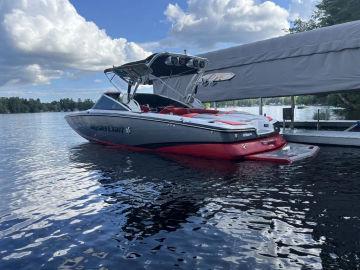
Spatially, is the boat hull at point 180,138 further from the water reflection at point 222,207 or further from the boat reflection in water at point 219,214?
the boat reflection in water at point 219,214

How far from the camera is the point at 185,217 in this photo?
555 cm

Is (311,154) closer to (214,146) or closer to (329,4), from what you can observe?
(214,146)

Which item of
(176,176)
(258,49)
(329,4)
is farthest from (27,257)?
(329,4)

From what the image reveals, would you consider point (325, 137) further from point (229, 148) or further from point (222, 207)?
point (222, 207)

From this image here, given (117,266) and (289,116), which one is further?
(289,116)

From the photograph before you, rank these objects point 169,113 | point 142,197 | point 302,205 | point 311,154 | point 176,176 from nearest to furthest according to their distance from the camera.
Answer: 1. point 302,205
2. point 142,197
3. point 176,176
4. point 311,154
5. point 169,113

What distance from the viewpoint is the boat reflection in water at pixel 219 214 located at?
165 inches

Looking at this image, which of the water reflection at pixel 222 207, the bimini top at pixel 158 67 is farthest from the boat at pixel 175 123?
the water reflection at pixel 222 207

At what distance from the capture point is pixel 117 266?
4020mm

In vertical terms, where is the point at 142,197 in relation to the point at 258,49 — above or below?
below

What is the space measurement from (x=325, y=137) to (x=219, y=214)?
887 cm

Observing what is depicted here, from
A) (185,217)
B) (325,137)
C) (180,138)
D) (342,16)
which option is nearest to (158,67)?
(180,138)

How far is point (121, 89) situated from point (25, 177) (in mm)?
5625

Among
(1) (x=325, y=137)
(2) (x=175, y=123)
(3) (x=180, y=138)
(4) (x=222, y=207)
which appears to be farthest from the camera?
(1) (x=325, y=137)
